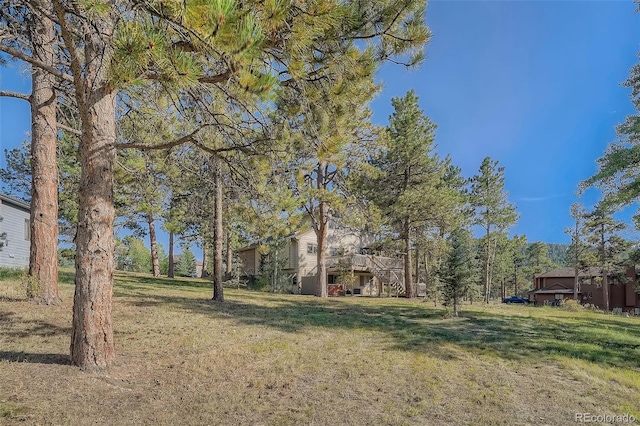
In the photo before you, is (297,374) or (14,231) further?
(14,231)

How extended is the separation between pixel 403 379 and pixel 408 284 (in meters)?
16.6

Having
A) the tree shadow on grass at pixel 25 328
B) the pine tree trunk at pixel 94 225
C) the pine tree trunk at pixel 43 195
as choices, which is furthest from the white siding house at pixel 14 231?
the pine tree trunk at pixel 94 225

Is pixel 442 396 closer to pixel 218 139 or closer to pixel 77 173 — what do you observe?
pixel 218 139

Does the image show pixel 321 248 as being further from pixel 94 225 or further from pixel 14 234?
pixel 14 234

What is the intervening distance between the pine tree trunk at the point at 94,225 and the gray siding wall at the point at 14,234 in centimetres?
1682

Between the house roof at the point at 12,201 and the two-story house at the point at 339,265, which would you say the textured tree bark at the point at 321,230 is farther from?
the house roof at the point at 12,201

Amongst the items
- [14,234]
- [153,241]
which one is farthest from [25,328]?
[153,241]

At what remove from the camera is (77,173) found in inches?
591

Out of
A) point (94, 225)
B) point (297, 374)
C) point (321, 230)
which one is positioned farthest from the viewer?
point (321, 230)

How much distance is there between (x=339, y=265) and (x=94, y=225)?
20526 mm

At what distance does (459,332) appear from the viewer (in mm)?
8695

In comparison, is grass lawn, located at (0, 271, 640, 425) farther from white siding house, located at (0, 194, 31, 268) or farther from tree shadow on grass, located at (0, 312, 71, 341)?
white siding house, located at (0, 194, 31, 268)

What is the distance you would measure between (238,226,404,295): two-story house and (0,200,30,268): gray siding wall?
42.1 feet

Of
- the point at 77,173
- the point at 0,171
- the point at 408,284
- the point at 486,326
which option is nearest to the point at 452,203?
the point at 408,284
